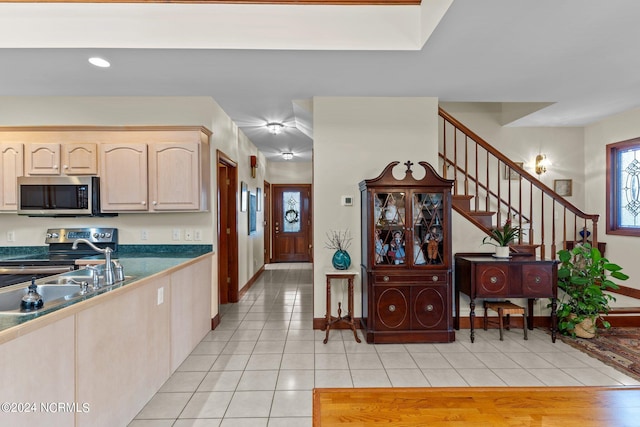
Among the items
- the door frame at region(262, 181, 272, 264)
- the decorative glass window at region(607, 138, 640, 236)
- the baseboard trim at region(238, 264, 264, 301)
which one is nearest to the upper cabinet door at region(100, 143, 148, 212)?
the baseboard trim at region(238, 264, 264, 301)

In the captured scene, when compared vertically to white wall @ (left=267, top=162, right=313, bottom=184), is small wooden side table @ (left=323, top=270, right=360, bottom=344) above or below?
below

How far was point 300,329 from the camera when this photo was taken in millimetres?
3859

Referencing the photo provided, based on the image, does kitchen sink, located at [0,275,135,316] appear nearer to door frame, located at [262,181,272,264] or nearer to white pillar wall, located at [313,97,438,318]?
white pillar wall, located at [313,97,438,318]

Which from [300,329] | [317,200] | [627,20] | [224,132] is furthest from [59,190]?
[627,20]

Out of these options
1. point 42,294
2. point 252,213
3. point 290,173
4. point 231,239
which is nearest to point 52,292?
point 42,294

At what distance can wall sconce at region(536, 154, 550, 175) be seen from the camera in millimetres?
5418

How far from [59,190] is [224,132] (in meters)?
1.84

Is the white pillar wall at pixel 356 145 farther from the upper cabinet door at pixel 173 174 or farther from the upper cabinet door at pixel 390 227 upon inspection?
the upper cabinet door at pixel 173 174

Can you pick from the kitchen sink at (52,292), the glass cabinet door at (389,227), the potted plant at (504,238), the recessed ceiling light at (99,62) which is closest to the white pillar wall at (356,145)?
the glass cabinet door at (389,227)

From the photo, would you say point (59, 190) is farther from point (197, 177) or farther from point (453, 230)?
point (453, 230)

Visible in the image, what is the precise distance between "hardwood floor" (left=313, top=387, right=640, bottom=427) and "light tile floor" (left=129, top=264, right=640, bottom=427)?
102 centimetres

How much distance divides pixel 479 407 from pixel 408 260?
7.10 feet

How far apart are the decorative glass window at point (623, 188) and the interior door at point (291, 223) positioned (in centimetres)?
583

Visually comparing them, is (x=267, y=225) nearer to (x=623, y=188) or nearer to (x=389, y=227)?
(x=389, y=227)
